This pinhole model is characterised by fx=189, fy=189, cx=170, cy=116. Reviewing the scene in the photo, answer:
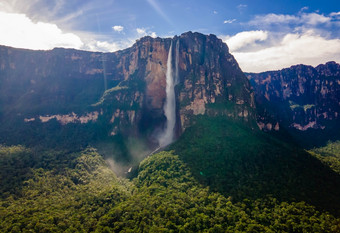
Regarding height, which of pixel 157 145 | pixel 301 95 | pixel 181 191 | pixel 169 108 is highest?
pixel 301 95

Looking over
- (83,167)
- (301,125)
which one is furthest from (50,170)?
(301,125)

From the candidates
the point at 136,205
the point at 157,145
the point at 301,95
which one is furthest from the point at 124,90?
the point at 301,95

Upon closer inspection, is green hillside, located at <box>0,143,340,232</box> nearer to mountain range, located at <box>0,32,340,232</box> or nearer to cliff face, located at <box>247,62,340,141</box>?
mountain range, located at <box>0,32,340,232</box>

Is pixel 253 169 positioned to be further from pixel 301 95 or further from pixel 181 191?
pixel 301 95

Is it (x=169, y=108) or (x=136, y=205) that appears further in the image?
(x=169, y=108)

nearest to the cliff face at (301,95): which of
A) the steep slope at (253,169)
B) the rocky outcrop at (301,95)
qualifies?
the rocky outcrop at (301,95)

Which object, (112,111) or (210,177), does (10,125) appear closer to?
(112,111)

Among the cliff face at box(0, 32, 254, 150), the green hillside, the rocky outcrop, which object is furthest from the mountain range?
the rocky outcrop

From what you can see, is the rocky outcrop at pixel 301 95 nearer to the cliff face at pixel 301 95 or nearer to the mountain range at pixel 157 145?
the cliff face at pixel 301 95
